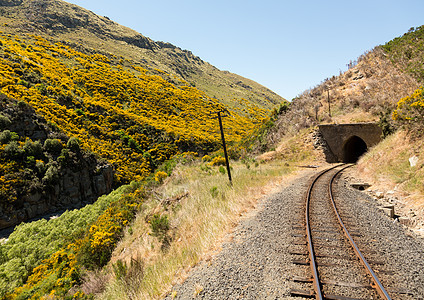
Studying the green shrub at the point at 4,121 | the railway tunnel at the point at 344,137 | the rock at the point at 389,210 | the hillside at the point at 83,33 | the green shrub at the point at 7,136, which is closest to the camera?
the rock at the point at 389,210

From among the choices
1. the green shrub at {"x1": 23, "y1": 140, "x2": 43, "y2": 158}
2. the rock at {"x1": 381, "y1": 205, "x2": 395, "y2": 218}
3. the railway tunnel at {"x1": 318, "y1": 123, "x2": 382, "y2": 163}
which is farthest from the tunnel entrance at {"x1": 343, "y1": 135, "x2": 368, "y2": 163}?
the green shrub at {"x1": 23, "y1": 140, "x2": 43, "y2": 158}

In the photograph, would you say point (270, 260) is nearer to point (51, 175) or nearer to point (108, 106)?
point (51, 175)

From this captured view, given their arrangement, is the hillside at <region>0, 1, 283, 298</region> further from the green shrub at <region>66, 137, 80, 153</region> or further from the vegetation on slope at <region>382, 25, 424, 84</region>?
the vegetation on slope at <region>382, 25, 424, 84</region>

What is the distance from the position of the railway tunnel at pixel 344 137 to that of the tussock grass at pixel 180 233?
540 inches

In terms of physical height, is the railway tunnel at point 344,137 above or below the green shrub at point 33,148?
below

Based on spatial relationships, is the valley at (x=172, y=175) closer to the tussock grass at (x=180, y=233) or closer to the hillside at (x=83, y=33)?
the tussock grass at (x=180, y=233)

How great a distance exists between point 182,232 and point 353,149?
102 ft

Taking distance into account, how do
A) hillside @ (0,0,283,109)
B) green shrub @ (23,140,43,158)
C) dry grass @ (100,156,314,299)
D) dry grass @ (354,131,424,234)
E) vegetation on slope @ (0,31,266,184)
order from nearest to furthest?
1. dry grass @ (100,156,314,299)
2. dry grass @ (354,131,424,234)
3. green shrub @ (23,140,43,158)
4. vegetation on slope @ (0,31,266,184)
5. hillside @ (0,0,283,109)

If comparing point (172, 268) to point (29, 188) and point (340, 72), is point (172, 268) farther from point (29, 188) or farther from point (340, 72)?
point (340, 72)

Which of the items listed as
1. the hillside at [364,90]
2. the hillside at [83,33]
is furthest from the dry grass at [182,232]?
the hillside at [83,33]

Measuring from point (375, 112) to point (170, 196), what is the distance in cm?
2867

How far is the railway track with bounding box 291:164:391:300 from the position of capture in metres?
4.26

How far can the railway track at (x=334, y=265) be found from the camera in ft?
14.0

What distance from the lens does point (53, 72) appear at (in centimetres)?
5350
